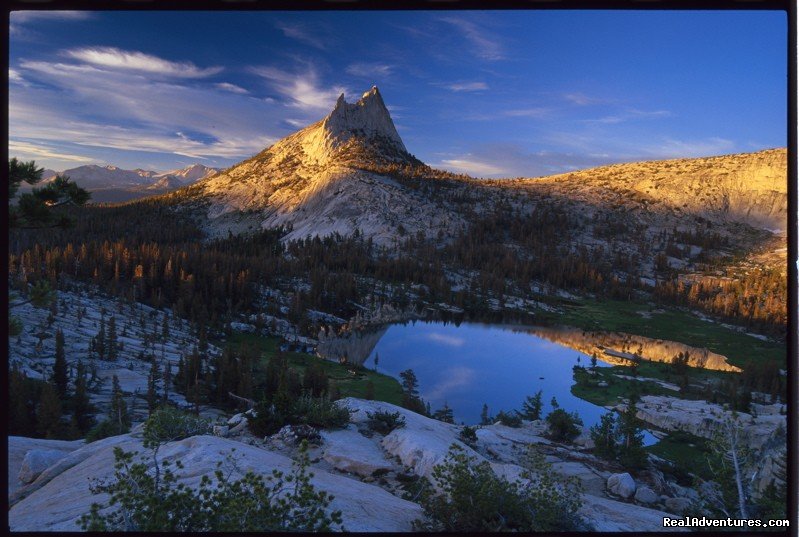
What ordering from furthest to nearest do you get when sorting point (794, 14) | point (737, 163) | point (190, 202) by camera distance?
point (190, 202) < point (737, 163) < point (794, 14)

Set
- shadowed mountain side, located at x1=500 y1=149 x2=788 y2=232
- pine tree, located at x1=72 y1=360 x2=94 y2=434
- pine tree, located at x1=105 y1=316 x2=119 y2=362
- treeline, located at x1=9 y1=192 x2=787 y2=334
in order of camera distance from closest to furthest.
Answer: pine tree, located at x1=72 y1=360 x2=94 y2=434 < pine tree, located at x1=105 y1=316 x2=119 y2=362 < treeline, located at x1=9 y1=192 x2=787 y2=334 < shadowed mountain side, located at x1=500 y1=149 x2=788 y2=232

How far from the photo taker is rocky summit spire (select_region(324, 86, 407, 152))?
177000 mm

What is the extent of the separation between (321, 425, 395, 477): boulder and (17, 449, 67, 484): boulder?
6392mm

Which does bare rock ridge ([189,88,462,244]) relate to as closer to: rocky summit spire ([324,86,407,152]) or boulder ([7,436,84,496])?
rocky summit spire ([324,86,407,152])

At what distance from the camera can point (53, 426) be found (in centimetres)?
1845

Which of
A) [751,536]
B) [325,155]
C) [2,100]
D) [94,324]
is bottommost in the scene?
[94,324]

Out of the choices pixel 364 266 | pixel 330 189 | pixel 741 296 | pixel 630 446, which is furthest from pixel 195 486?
pixel 330 189

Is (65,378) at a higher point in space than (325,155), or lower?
lower

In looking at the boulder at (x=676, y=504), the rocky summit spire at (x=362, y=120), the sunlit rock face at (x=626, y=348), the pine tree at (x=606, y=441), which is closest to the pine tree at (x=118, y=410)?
the pine tree at (x=606, y=441)

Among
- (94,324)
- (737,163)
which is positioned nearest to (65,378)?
(94,324)

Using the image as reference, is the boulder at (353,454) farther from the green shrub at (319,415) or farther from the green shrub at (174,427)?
the green shrub at (174,427)

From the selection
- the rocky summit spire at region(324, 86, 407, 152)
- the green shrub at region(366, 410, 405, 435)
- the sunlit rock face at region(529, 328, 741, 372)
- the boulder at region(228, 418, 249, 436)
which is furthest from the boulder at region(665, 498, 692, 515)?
the rocky summit spire at region(324, 86, 407, 152)

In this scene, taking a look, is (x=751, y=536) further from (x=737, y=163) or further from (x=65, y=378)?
(x=737, y=163)

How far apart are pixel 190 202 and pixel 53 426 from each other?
160896 mm
